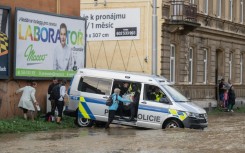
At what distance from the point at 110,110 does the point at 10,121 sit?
11.5 feet

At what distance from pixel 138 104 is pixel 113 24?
14.1 m

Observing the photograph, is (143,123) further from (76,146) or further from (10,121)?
(76,146)

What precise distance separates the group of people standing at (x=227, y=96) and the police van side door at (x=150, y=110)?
1839 cm

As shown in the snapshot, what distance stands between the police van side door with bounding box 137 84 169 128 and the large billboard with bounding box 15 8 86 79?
455cm

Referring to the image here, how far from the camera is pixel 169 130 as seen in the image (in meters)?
21.8

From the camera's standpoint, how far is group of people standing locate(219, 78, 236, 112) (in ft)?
133

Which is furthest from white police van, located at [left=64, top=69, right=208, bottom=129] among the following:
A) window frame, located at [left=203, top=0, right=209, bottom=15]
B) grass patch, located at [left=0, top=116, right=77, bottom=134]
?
window frame, located at [left=203, top=0, right=209, bottom=15]

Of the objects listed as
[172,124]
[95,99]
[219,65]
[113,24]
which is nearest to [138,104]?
[172,124]

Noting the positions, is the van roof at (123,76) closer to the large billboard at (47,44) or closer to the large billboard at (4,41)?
the large billboard at (47,44)

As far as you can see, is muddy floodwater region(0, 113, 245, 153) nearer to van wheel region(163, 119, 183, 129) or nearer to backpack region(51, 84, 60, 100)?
van wheel region(163, 119, 183, 129)

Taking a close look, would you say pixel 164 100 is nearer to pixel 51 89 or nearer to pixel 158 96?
pixel 158 96

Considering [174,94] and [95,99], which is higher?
[174,94]

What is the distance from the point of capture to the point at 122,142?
710 inches

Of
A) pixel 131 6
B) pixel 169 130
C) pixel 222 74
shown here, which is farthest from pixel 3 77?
pixel 222 74
